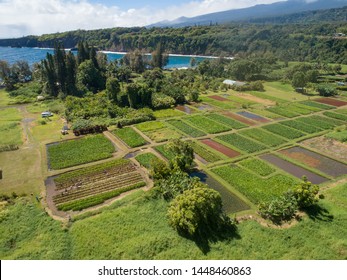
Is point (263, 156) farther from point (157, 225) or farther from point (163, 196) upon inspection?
point (157, 225)

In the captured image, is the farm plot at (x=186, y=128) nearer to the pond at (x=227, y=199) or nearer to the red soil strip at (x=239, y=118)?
the red soil strip at (x=239, y=118)

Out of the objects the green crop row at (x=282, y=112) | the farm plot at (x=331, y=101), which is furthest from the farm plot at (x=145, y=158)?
the farm plot at (x=331, y=101)

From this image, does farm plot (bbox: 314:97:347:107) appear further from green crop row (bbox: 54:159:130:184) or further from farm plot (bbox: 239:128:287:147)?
green crop row (bbox: 54:159:130:184)

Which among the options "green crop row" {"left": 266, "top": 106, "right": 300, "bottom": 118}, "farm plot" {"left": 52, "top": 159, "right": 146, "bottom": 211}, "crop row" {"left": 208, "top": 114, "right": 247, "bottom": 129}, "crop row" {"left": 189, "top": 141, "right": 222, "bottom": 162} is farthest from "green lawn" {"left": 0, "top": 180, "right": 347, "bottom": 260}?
"green crop row" {"left": 266, "top": 106, "right": 300, "bottom": 118}

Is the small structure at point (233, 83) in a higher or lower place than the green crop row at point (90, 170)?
higher

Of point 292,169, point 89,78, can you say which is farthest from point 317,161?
point 89,78
